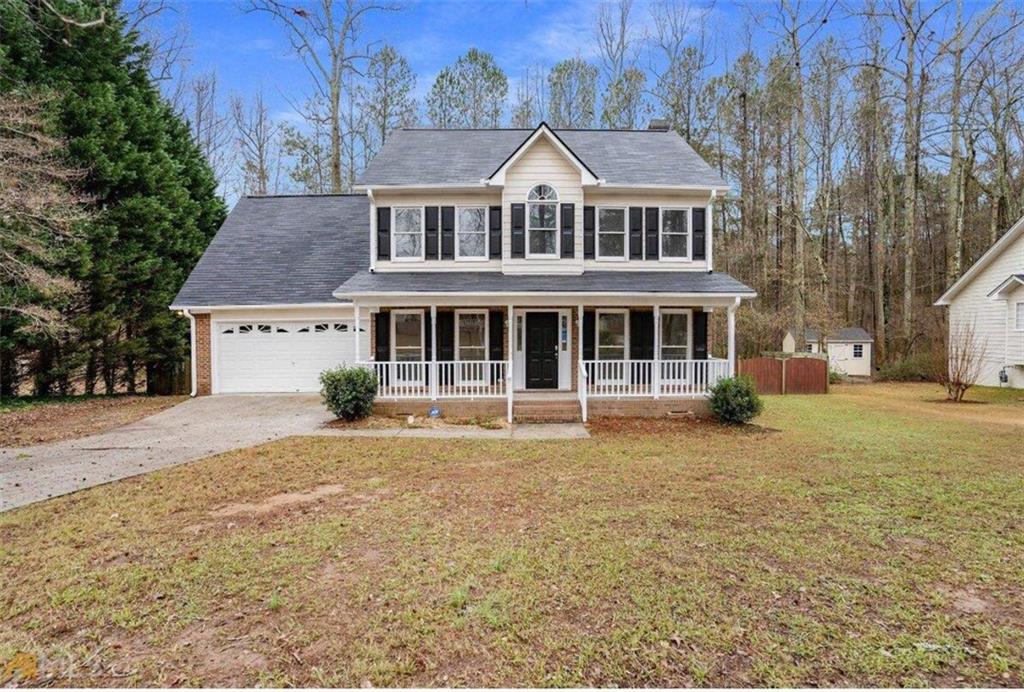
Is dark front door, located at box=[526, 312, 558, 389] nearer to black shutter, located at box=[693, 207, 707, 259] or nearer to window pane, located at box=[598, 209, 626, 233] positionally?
window pane, located at box=[598, 209, 626, 233]

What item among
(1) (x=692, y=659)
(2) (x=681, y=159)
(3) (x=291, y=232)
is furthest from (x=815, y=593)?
(3) (x=291, y=232)

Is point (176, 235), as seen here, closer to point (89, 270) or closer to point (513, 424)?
point (89, 270)

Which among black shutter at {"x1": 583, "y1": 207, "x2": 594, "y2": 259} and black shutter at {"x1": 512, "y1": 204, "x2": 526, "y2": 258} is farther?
black shutter at {"x1": 583, "y1": 207, "x2": 594, "y2": 259}

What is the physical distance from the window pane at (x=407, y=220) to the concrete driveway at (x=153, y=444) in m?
5.23

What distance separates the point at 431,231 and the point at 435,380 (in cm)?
420

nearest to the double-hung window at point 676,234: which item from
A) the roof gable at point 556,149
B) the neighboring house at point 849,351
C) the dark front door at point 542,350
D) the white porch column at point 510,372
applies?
the roof gable at point 556,149

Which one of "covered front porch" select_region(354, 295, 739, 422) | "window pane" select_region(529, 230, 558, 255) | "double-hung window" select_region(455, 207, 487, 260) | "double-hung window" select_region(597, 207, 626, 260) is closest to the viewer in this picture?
"covered front porch" select_region(354, 295, 739, 422)

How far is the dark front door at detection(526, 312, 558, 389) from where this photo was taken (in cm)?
1366

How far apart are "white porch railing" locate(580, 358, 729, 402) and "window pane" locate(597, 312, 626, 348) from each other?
2.60ft

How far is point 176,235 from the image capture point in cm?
1920

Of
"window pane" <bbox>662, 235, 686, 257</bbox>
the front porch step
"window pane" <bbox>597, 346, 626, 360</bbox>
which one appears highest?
"window pane" <bbox>662, 235, 686, 257</bbox>

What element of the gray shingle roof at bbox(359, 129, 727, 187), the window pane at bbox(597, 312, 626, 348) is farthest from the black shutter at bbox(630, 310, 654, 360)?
the gray shingle roof at bbox(359, 129, 727, 187)

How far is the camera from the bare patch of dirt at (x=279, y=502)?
5.86 m

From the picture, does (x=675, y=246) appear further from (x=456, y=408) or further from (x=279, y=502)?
(x=279, y=502)
